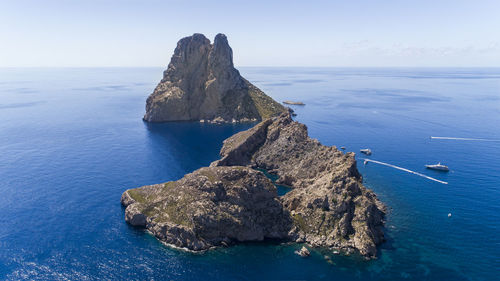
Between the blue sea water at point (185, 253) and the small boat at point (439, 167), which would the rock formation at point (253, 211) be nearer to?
the blue sea water at point (185, 253)

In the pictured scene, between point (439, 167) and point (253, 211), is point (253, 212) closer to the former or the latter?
point (253, 211)

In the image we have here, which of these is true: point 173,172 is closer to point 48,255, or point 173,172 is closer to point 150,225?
point 150,225

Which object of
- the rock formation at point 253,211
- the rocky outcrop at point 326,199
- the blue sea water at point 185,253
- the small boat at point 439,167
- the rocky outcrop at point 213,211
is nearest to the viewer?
the blue sea water at point 185,253

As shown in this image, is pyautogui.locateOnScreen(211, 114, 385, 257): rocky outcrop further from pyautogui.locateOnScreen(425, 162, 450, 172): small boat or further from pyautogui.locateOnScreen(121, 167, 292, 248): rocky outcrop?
pyautogui.locateOnScreen(425, 162, 450, 172): small boat

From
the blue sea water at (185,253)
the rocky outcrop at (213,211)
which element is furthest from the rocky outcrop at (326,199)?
the rocky outcrop at (213,211)

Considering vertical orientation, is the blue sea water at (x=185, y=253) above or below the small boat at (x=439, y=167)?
below

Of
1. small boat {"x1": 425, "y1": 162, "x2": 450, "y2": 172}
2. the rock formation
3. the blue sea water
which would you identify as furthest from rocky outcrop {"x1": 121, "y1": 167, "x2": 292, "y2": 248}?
small boat {"x1": 425, "y1": 162, "x2": 450, "y2": 172}

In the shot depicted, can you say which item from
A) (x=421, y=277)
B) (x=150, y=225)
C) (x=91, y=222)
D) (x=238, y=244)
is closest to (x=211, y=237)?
(x=238, y=244)
